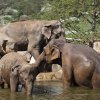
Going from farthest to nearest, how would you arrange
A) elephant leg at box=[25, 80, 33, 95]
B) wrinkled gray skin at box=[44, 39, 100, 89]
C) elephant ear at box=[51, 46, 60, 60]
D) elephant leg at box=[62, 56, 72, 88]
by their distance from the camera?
elephant ear at box=[51, 46, 60, 60], elephant leg at box=[62, 56, 72, 88], wrinkled gray skin at box=[44, 39, 100, 89], elephant leg at box=[25, 80, 33, 95]

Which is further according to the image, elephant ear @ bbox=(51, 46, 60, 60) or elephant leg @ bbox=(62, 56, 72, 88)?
elephant ear @ bbox=(51, 46, 60, 60)

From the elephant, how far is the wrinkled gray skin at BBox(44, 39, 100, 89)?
5.28 m

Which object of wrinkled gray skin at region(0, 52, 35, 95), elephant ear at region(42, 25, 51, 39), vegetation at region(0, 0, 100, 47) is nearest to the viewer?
wrinkled gray skin at region(0, 52, 35, 95)

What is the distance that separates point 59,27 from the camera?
57.7ft

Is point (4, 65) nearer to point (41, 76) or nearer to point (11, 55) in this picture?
point (11, 55)

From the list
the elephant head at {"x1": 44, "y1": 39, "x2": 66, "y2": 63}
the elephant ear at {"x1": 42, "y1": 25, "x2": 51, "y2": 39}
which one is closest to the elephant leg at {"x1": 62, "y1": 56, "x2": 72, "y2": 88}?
the elephant head at {"x1": 44, "y1": 39, "x2": 66, "y2": 63}

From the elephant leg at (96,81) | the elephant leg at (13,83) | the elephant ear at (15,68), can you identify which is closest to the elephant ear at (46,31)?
the elephant ear at (15,68)

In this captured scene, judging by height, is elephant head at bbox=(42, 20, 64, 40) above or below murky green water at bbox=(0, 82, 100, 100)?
above

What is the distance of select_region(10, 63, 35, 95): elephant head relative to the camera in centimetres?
1123

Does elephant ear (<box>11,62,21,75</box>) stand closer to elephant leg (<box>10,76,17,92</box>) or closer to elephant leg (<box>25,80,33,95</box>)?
elephant leg (<box>10,76,17,92</box>)

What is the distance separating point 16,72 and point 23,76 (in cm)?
40

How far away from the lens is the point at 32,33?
17.6 metres

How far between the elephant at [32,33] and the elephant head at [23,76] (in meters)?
5.58

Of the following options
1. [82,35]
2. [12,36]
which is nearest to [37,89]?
[12,36]
